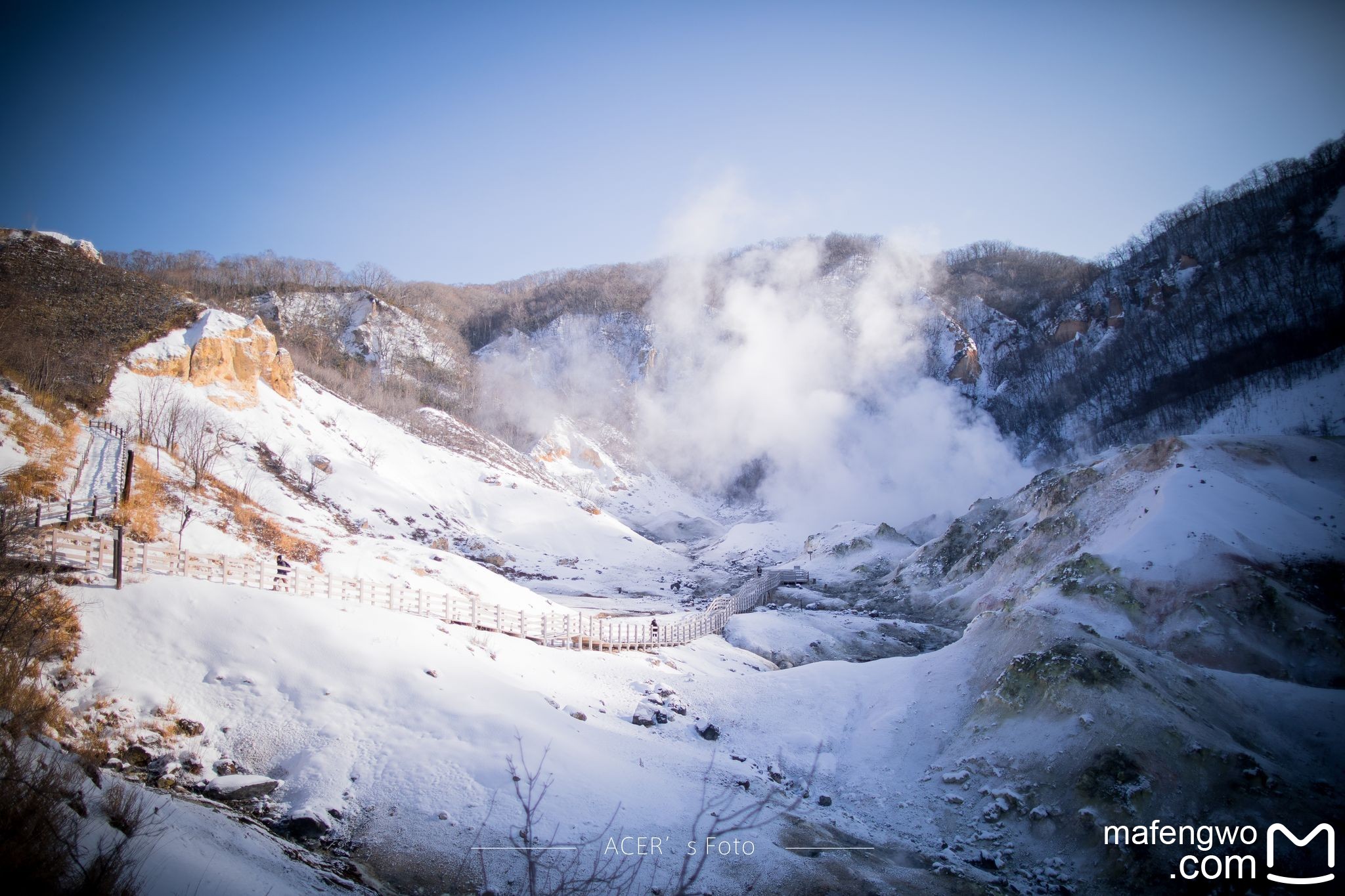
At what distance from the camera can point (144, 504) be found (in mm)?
21359

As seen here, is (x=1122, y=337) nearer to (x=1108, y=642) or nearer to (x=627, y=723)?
(x=1108, y=642)

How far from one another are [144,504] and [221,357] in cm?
2448

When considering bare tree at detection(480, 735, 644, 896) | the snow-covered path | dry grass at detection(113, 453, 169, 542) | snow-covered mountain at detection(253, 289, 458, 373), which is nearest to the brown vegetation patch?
the snow-covered path

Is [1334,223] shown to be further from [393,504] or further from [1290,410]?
[393,504]

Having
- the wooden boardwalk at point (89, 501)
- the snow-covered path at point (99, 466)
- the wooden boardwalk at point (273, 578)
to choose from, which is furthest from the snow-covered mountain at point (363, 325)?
the wooden boardwalk at point (89, 501)

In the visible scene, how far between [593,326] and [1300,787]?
11857cm

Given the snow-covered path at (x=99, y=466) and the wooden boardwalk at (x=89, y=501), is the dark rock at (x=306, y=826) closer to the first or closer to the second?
the wooden boardwalk at (x=89, y=501)

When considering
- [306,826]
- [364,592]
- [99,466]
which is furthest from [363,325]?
[306,826]

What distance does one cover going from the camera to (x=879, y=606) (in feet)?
129

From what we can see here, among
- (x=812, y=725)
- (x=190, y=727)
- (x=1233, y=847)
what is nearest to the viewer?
(x=1233, y=847)

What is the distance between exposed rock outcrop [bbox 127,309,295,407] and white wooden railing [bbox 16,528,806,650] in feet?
74.5

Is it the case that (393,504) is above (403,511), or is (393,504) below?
above

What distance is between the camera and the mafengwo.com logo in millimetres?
10172

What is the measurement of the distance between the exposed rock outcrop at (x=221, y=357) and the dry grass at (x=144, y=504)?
611 inches
